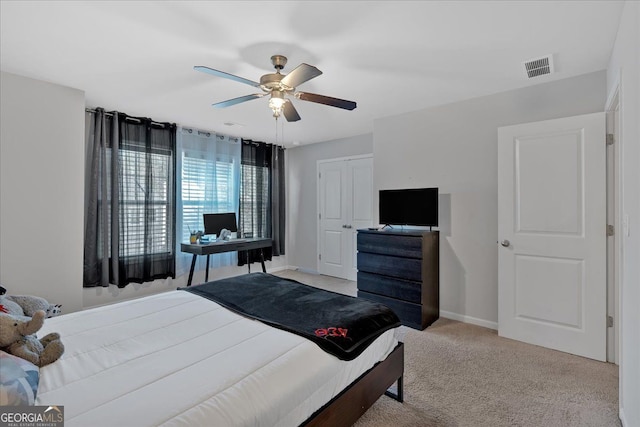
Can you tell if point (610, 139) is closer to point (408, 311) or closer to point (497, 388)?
point (497, 388)

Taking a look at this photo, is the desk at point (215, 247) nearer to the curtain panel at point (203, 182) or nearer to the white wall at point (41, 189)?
the curtain panel at point (203, 182)

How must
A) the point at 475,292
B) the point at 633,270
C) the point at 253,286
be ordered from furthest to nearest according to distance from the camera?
the point at 475,292 < the point at 253,286 < the point at 633,270

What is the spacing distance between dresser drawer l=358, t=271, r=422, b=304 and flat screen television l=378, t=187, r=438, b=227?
0.68m

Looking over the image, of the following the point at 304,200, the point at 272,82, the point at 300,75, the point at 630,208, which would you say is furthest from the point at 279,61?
the point at 304,200

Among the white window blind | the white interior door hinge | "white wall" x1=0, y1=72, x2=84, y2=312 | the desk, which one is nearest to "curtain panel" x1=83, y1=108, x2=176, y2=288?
the white window blind

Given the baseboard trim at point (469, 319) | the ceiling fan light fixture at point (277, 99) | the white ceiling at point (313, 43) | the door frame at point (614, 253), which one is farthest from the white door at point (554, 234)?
the ceiling fan light fixture at point (277, 99)

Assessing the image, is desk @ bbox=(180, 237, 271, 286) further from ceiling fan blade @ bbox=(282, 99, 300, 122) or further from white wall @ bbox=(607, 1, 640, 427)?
white wall @ bbox=(607, 1, 640, 427)

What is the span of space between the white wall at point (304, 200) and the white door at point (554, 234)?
304cm

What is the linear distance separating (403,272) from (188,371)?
8.22 feet

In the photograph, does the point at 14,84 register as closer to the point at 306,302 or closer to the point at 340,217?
the point at 306,302

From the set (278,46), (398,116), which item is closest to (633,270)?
(278,46)

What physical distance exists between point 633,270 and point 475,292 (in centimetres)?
188

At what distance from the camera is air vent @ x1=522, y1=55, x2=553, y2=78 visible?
246 cm

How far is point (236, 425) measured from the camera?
108 cm
